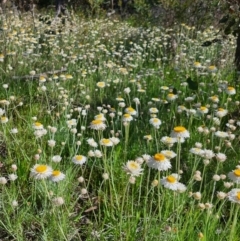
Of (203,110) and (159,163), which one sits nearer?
(159,163)

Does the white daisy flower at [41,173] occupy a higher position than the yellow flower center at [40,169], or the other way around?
the yellow flower center at [40,169]

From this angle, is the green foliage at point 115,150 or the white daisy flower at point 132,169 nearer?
the white daisy flower at point 132,169

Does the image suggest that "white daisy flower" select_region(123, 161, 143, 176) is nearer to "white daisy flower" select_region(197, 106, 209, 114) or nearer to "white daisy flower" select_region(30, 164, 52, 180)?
"white daisy flower" select_region(30, 164, 52, 180)

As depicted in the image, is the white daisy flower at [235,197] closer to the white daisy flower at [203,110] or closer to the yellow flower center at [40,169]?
the yellow flower center at [40,169]

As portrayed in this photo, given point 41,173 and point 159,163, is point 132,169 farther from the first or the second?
point 41,173

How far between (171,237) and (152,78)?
2737 mm

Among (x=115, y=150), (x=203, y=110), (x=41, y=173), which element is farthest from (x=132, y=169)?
(x=203, y=110)

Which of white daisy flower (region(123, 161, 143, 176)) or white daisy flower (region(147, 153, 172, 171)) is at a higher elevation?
white daisy flower (region(147, 153, 172, 171))

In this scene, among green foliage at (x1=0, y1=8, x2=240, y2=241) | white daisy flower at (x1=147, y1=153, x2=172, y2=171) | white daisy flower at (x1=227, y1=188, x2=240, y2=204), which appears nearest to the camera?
white daisy flower at (x1=227, y1=188, x2=240, y2=204)

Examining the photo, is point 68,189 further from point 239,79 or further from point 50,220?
point 239,79

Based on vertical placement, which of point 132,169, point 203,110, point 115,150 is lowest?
point 115,150

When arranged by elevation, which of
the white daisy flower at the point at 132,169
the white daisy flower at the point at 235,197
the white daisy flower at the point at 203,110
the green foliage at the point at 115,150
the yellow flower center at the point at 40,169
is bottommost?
the green foliage at the point at 115,150

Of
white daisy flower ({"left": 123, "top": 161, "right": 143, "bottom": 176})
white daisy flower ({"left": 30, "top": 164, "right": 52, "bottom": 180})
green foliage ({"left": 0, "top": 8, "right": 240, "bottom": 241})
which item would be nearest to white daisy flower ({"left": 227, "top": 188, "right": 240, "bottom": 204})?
green foliage ({"left": 0, "top": 8, "right": 240, "bottom": 241})

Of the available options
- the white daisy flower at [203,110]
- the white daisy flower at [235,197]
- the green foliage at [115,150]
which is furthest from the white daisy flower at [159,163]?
the white daisy flower at [203,110]
